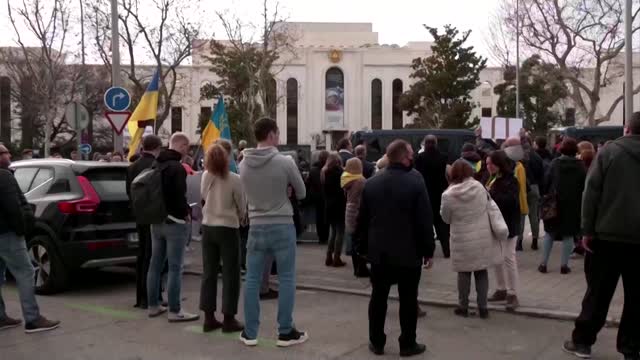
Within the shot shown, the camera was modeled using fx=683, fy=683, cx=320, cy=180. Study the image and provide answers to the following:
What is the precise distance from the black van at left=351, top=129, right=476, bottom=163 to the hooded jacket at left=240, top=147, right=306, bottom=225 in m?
12.1

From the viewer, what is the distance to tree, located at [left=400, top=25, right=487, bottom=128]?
47.7m

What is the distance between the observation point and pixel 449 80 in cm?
4778

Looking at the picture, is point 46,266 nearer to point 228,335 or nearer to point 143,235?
point 143,235

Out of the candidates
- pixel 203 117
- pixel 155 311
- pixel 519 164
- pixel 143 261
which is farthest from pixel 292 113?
pixel 155 311

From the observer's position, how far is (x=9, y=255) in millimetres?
6914

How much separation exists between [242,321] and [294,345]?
3.66 ft

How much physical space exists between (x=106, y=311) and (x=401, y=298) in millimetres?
3721

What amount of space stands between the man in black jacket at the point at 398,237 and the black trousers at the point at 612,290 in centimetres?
138

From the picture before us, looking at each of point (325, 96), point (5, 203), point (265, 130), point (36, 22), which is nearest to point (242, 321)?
point (265, 130)

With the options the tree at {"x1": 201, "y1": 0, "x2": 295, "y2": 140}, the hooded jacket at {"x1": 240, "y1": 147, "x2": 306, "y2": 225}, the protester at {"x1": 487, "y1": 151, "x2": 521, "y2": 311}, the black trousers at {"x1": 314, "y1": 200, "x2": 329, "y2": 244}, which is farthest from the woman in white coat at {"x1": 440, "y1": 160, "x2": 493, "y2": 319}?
the tree at {"x1": 201, "y1": 0, "x2": 295, "y2": 140}

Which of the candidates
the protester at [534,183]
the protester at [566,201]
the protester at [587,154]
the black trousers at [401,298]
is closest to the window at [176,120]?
the protester at [534,183]

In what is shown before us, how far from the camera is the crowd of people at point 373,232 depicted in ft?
18.6

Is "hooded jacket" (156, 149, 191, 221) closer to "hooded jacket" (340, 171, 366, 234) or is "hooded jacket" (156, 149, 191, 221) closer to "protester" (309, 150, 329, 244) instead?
"hooded jacket" (340, 171, 366, 234)

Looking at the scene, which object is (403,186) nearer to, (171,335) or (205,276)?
(205,276)
